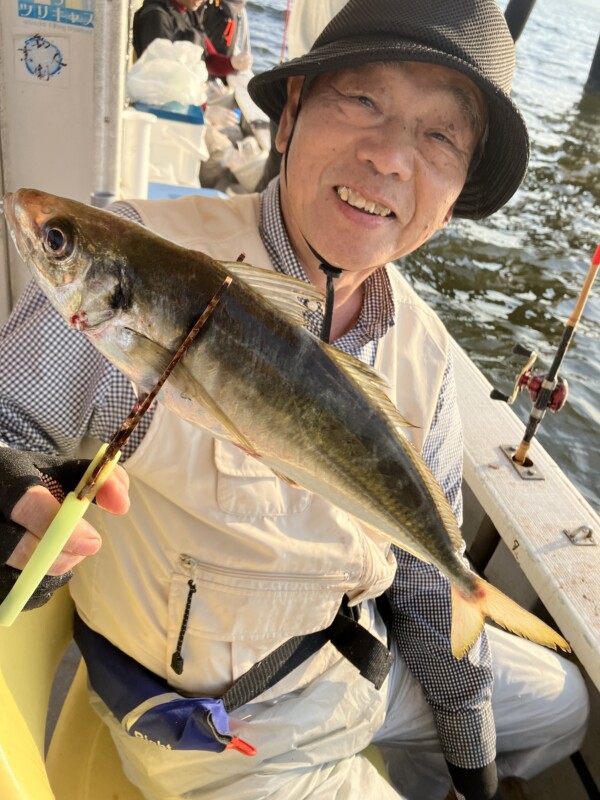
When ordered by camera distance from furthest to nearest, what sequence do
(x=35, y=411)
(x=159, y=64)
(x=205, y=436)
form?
(x=159, y=64), (x=205, y=436), (x=35, y=411)

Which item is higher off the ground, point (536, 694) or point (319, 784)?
point (319, 784)

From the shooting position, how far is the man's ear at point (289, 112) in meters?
2.08

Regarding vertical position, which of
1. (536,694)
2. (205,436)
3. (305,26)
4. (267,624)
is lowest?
(536,694)

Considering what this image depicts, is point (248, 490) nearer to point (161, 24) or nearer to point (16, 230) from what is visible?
point (16, 230)

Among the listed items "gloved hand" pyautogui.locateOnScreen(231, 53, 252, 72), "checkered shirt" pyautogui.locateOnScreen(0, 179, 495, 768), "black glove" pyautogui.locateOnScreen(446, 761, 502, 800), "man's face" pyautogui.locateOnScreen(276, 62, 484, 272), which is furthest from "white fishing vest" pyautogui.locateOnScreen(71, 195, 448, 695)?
"gloved hand" pyautogui.locateOnScreen(231, 53, 252, 72)

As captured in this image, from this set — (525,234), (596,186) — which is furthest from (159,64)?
(596,186)

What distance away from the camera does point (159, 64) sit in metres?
4.91

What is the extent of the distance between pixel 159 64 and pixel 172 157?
685 mm

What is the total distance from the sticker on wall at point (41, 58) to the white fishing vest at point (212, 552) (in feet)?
5.06

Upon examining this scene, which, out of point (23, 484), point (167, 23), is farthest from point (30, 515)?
point (167, 23)

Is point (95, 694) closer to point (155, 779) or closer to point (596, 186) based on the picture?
point (155, 779)

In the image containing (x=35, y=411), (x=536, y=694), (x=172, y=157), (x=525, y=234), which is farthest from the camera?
(x=525, y=234)

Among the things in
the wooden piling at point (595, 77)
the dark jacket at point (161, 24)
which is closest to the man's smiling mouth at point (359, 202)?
the dark jacket at point (161, 24)

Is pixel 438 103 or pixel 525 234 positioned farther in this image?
pixel 525 234
